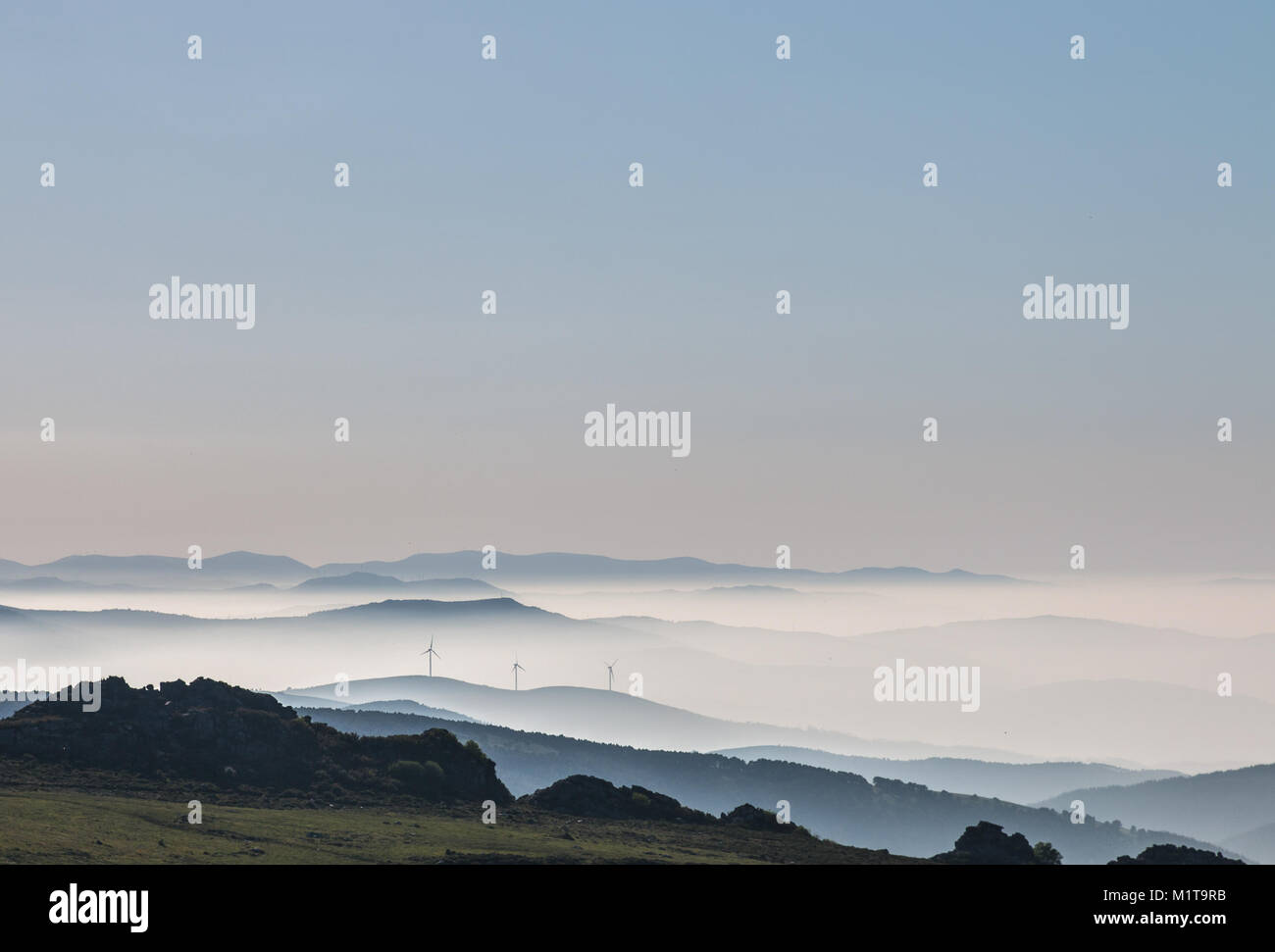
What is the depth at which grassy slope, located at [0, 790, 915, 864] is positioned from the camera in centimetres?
14550

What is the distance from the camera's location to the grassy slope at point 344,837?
5728 inches

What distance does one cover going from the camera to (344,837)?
547 feet

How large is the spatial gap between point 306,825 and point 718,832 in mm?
54307
